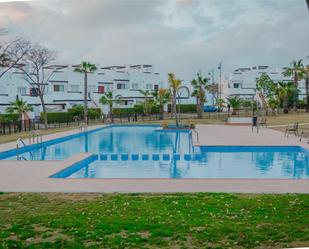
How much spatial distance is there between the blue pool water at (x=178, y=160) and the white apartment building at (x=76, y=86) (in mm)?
19584

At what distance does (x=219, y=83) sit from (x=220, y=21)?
42429mm

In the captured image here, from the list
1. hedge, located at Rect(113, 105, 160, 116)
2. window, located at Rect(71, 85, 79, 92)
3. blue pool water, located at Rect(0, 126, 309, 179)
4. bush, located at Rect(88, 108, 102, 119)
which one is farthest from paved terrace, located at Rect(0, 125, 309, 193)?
window, located at Rect(71, 85, 79, 92)

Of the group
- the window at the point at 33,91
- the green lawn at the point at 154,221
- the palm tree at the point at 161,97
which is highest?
the window at the point at 33,91

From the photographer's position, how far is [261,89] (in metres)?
39.9

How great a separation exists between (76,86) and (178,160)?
3053cm

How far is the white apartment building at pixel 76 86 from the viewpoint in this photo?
116ft

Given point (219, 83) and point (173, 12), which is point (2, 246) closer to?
point (173, 12)

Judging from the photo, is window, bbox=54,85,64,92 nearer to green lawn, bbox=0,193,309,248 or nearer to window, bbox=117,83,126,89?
window, bbox=117,83,126,89

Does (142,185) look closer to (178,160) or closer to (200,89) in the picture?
(178,160)

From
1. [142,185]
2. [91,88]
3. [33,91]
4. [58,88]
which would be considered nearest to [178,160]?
[142,185]

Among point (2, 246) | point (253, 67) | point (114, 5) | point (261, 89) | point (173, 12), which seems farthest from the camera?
point (253, 67)

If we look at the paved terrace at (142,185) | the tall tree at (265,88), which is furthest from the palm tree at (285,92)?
the paved terrace at (142,185)

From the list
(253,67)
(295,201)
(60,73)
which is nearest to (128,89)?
(60,73)

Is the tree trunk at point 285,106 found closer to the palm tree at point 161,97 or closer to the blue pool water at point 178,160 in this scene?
the palm tree at point 161,97
